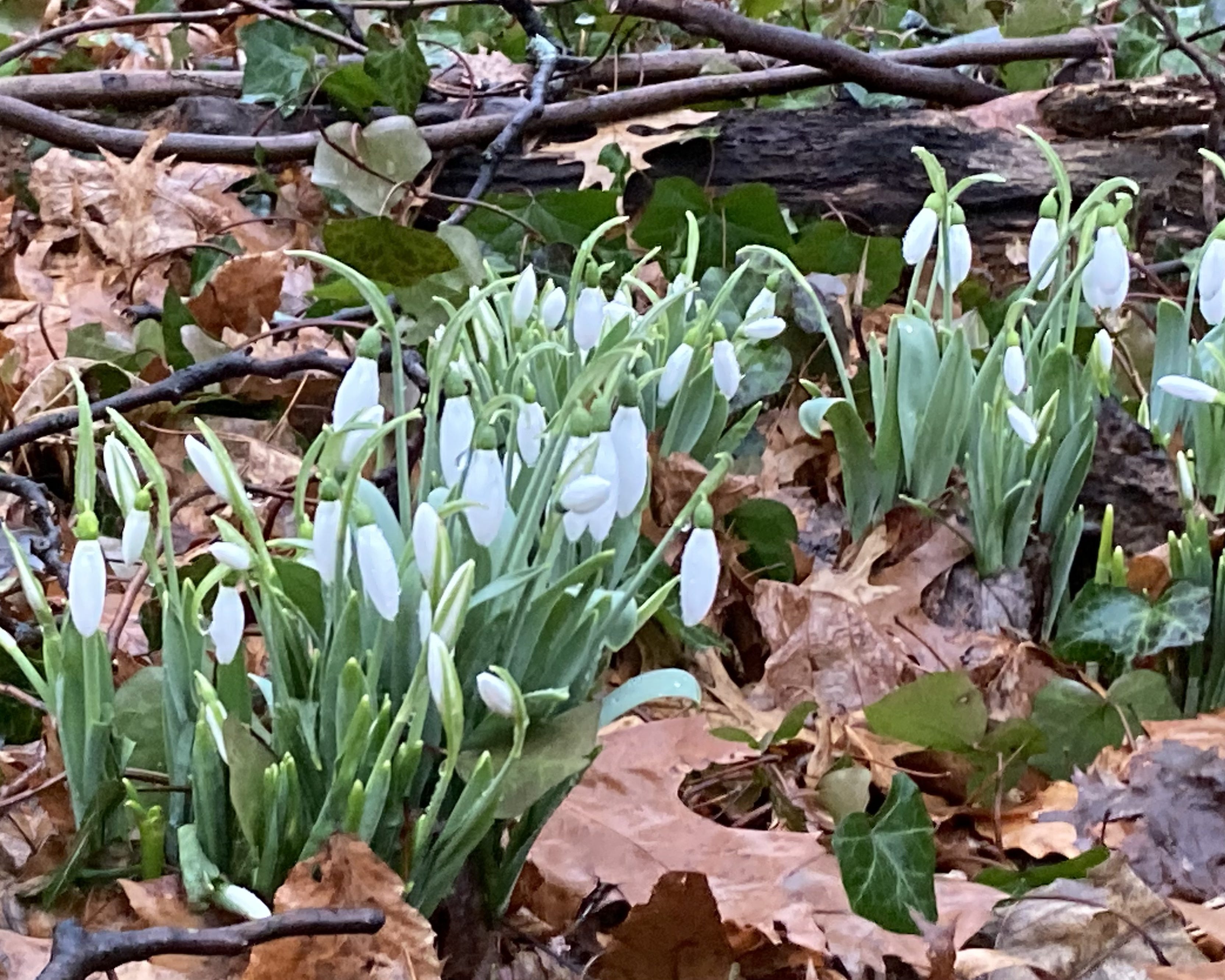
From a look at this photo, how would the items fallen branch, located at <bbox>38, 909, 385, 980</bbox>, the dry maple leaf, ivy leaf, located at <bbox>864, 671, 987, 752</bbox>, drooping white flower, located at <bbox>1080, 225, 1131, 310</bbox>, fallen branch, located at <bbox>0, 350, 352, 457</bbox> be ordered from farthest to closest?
the dry maple leaf
fallen branch, located at <bbox>0, 350, 352, 457</bbox>
drooping white flower, located at <bbox>1080, 225, 1131, 310</bbox>
ivy leaf, located at <bbox>864, 671, 987, 752</bbox>
fallen branch, located at <bbox>38, 909, 385, 980</bbox>

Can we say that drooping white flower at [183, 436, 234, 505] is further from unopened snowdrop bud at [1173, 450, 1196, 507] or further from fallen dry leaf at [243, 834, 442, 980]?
unopened snowdrop bud at [1173, 450, 1196, 507]

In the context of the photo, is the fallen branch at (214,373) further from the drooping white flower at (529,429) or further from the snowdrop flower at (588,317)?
the drooping white flower at (529,429)

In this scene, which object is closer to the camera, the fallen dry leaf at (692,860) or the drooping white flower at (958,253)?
the fallen dry leaf at (692,860)

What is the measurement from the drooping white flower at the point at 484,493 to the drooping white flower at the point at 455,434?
2.1 inches

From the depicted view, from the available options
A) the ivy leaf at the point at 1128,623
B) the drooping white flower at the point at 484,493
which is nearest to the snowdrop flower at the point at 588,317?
the drooping white flower at the point at 484,493

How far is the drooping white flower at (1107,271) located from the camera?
1.04m

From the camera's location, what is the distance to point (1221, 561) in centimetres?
106

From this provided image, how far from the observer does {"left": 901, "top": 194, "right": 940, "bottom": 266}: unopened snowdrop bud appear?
47.3 inches

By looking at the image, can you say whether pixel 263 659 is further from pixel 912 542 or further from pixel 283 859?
pixel 912 542

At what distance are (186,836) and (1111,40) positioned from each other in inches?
90.0

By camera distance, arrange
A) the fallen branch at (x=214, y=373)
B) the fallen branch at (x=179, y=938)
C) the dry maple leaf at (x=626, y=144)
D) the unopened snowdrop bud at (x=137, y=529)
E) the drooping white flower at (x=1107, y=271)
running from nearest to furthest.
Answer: the fallen branch at (x=179, y=938) → the unopened snowdrop bud at (x=137, y=529) → the drooping white flower at (x=1107, y=271) → the fallen branch at (x=214, y=373) → the dry maple leaf at (x=626, y=144)

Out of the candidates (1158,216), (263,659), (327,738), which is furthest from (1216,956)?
(1158,216)

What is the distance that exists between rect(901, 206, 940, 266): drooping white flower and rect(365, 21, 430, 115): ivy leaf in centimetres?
109

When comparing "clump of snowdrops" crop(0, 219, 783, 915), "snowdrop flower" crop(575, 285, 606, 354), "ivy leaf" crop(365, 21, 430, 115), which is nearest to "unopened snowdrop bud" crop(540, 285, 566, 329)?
"snowdrop flower" crop(575, 285, 606, 354)
